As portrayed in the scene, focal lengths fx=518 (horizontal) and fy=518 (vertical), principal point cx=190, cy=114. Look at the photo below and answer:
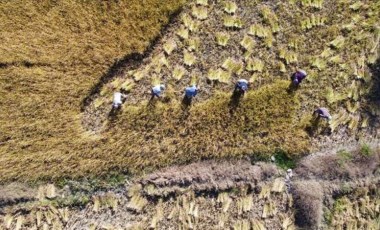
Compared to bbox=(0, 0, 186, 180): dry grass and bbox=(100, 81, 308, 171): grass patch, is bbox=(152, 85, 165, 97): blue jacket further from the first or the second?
bbox=(0, 0, 186, 180): dry grass

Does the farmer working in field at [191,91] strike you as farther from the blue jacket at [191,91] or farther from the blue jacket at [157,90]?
the blue jacket at [157,90]

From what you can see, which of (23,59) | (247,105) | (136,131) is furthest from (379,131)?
(23,59)

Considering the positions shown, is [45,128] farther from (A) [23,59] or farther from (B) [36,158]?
(A) [23,59]

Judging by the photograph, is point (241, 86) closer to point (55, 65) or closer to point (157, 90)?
point (157, 90)

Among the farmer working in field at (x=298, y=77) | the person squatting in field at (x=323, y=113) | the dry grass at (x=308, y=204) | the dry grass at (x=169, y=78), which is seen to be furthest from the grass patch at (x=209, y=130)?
the dry grass at (x=308, y=204)

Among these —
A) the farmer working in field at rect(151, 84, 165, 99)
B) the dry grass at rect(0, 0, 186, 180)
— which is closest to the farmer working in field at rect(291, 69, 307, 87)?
the farmer working in field at rect(151, 84, 165, 99)
